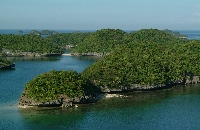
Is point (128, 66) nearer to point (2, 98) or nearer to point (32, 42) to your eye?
point (2, 98)

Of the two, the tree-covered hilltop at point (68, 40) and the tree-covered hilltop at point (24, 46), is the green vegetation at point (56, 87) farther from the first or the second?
the tree-covered hilltop at point (68, 40)

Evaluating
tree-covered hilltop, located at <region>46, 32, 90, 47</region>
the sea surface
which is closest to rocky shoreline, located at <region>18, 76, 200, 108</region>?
the sea surface

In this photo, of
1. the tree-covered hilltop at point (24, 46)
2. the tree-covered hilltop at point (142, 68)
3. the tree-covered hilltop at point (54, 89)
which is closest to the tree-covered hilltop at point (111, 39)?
the tree-covered hilltop at point (24, 46)

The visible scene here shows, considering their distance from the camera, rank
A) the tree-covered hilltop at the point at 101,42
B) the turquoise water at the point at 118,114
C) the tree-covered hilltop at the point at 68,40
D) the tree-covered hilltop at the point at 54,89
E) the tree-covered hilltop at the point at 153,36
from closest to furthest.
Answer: the turquoise water at the point at 118,114 < the tree-covered hilltop at the point at 54,89 < the tree-covered hilltop at the point at 101,42 < the tree-covered hilltop at the point at 153,36 < the tree-covered hilltop at the point at 68,40

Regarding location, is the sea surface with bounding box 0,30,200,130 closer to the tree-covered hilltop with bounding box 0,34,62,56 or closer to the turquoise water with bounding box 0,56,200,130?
the turquoise water with bounding box 0,56,200,130

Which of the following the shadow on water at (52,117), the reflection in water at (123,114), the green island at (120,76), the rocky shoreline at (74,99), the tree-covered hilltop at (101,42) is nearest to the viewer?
the shadow on water at (52,117)

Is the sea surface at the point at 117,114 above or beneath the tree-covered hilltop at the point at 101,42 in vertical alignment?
beneath

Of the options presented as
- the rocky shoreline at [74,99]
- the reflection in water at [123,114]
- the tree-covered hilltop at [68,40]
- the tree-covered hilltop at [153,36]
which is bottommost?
the reflection in water at [123,114]
